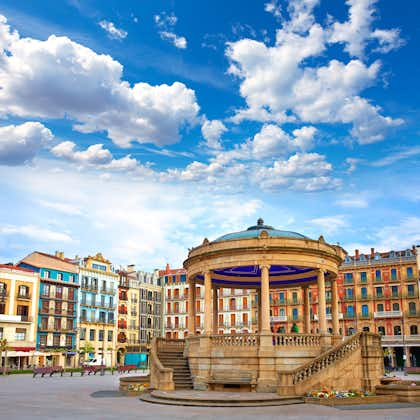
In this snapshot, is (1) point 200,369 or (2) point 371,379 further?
(1) point 200,369

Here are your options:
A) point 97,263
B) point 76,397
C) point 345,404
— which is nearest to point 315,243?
point 345,404

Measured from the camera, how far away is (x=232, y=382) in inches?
995

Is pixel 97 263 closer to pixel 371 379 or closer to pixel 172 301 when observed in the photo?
pixel 172 301

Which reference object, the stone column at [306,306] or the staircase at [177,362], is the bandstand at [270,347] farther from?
the stone column at [306,306]

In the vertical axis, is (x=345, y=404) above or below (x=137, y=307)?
below

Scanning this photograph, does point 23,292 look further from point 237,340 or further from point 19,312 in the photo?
point 237,340

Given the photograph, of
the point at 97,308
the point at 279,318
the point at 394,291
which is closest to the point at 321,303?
the point at 394,291

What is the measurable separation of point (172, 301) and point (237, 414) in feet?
281

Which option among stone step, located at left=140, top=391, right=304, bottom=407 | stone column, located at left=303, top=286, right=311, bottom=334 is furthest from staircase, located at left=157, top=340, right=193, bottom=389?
Answer: stone column, located at left=303, top=286, right=311, bottom=334

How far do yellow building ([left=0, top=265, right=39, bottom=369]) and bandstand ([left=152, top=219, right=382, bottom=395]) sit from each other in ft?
156

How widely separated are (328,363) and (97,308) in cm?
6966

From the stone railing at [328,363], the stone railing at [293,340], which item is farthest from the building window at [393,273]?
the stone railing at [293,340]

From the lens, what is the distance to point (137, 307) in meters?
99.0

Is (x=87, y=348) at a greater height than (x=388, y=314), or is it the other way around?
(x=388, y=314)
